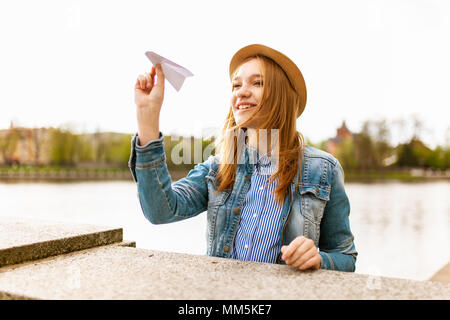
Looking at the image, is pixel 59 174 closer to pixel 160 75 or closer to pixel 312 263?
pixel 160 75

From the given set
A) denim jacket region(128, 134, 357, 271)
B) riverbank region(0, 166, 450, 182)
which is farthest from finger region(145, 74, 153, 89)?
riverbank region(0, 166, 450, 182)

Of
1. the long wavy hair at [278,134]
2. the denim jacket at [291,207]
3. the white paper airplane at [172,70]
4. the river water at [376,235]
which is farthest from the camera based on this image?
the river water at [376,235]

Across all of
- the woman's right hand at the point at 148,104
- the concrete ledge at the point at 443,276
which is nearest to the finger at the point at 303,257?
the woman's right hand at the point at 148,104

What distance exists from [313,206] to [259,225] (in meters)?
0.23

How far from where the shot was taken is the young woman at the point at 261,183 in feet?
5.21

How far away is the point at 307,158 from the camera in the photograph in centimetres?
175

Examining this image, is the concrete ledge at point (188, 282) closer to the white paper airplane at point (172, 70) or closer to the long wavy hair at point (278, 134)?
the long wavy hair at point (278, 134)

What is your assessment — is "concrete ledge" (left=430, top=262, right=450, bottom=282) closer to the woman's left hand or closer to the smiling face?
the smiling face

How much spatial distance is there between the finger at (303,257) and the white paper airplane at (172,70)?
70cm

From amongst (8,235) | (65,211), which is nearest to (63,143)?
(65,211)

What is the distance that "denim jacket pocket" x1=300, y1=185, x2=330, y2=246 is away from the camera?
1.63 m
